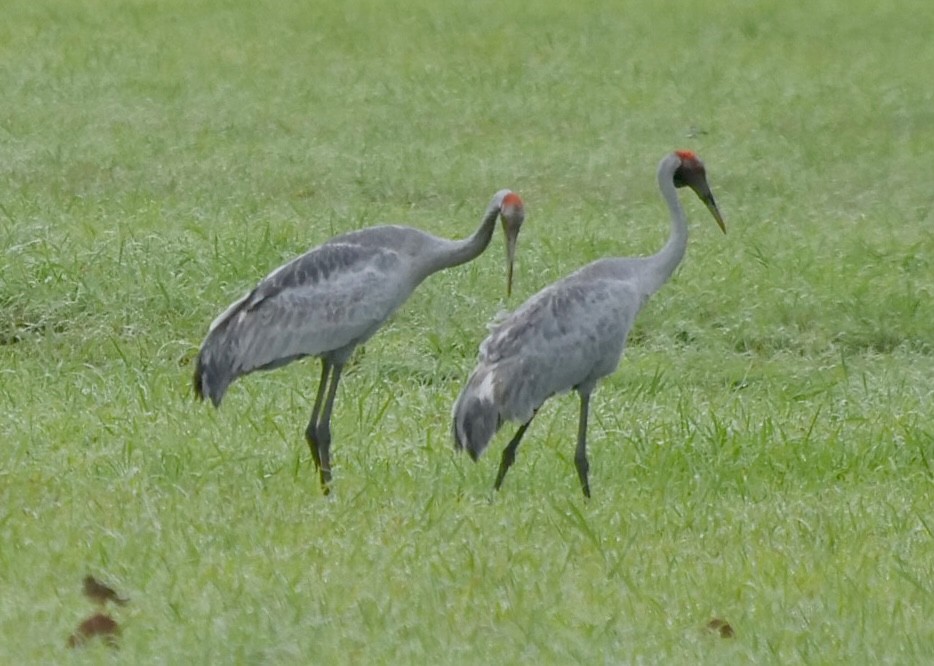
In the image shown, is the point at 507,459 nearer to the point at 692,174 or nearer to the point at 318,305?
the point at 318,305

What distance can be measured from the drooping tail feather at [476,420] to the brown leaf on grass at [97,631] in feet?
6.27

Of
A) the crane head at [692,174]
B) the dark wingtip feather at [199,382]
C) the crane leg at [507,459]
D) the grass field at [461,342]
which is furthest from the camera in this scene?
the crane head at [692,174]

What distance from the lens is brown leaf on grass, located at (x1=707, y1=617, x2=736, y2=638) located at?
5055mm

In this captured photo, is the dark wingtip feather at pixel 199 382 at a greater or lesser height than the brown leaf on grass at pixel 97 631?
lesser

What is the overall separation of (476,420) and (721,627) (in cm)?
169

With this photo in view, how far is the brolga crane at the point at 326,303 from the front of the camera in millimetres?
7051

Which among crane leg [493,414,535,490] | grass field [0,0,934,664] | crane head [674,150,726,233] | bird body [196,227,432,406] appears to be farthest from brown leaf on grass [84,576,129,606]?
crane head [674,150,726,233]

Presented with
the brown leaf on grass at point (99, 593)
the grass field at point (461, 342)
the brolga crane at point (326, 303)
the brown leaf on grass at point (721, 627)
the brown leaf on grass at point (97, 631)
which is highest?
the brown leaf on grass at point (97, 631)

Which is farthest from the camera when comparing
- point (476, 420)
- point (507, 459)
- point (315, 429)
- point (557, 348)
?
point (315, 429)

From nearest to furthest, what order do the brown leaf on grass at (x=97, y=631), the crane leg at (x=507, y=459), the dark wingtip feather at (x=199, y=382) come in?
the brown leaf on grass at (x=97, y=631) → the crane leg at (x=507, y=459) → the dark wingtip feather at (x=199, y=382)

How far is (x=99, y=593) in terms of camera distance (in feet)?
16.7

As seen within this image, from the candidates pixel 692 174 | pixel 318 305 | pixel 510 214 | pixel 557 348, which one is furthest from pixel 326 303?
pixel 692 174

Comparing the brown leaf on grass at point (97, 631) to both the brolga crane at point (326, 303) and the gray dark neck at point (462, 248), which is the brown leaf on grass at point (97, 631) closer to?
the brolga crane at point (326, 303)

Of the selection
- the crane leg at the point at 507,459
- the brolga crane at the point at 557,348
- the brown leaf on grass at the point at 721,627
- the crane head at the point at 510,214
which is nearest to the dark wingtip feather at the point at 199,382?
the brolga crane at the point at 557,348
